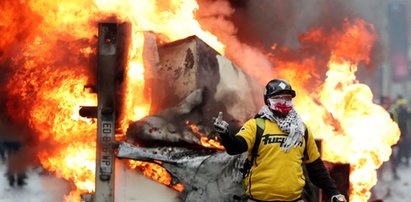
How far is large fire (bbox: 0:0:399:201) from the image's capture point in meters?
5.89

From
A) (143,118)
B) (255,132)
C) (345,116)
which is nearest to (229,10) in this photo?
(345,116)

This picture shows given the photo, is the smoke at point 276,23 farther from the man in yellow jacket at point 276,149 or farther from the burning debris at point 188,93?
the man in yellow jacket at point 276,149

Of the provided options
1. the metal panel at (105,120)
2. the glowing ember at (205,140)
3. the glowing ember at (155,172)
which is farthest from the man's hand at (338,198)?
the metal panel at (105,120)

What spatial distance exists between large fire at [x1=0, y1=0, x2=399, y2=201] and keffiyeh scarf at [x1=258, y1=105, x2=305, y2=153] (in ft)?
5.28

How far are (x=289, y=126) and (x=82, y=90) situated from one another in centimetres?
251

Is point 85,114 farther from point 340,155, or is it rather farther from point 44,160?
point 340,155

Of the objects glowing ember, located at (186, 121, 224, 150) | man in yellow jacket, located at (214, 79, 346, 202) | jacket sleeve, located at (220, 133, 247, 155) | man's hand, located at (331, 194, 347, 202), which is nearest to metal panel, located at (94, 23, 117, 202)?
glowing ember, located at (186, 121, 224, 150)

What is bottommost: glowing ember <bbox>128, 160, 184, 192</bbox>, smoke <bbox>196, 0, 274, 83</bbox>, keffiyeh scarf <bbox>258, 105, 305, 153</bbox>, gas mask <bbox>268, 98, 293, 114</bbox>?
glowing ember <bbox>128, 160, 184, 192</bbox>

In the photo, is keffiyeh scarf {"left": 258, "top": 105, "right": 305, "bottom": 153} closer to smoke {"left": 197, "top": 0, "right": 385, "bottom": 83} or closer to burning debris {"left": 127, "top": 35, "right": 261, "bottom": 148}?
burning debris {"left": 127, "top": 35, "right": 261, "bottom": 148}

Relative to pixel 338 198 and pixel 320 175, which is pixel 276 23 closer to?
pixel 320 175

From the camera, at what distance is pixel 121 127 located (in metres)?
5.66

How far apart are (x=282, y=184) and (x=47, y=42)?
126 inches

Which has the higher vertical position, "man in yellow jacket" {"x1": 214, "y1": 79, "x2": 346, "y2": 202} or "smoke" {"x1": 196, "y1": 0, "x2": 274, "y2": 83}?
"smoke" {"x1": 196, "y1": 0, "x2": 274, "y2": 83}

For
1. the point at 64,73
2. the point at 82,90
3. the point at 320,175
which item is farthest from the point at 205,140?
the point at 64,73
